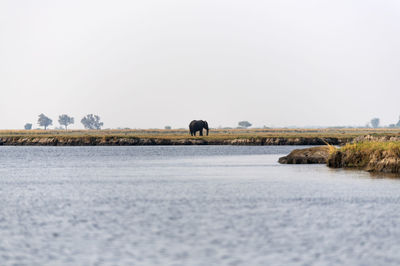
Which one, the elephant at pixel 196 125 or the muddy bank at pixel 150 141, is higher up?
the elephant at pixel 196 125

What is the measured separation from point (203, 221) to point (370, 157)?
29.8 metres

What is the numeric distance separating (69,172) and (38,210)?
2977cm

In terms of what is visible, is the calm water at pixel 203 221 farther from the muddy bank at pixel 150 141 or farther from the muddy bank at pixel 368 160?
the muddy bank at pixel 150 141

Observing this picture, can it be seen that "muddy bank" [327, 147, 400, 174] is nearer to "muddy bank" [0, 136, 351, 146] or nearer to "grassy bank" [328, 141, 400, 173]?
"grassy bank" [328, 141, 400, 173]

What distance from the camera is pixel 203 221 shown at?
2980 centimetres

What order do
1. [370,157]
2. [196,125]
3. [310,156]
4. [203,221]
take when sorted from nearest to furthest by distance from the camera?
[203,221], [370,157], [310,156], [196,125]

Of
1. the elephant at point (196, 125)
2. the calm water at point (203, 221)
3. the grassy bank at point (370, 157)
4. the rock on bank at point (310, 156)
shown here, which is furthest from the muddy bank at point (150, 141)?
the calm water at point (203, 221)

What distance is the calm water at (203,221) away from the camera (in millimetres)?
22734

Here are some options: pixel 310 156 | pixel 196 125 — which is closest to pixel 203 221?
pixel 310 156

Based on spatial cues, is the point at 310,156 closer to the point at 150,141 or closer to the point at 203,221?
the point at 203,221

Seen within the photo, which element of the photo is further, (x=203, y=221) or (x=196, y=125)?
(x=196, y=125)

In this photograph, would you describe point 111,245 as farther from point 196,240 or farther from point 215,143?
point 215,143

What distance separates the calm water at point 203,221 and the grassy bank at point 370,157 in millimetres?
2263

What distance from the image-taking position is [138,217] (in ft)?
103
